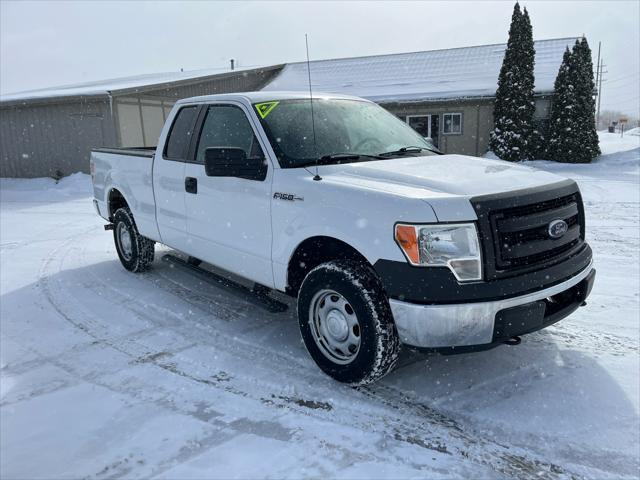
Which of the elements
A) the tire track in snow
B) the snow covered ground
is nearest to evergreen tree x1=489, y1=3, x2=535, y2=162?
the snow covered ground

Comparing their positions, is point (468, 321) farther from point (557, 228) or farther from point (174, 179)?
point (174, 179)

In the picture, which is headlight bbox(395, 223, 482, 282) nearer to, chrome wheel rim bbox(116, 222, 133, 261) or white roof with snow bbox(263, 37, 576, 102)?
chrome wheel rim bbox(116, 222, 133, 261)

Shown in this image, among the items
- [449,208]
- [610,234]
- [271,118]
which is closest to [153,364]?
[271,118]

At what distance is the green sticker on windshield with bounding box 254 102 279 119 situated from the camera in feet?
13.7

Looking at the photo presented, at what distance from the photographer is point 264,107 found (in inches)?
167

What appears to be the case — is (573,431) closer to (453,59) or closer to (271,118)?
(271,118)

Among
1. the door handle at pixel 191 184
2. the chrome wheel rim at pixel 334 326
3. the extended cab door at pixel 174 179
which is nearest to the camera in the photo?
the chrome wheel rim at pixel 334 326

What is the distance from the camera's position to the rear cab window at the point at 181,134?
5.00m

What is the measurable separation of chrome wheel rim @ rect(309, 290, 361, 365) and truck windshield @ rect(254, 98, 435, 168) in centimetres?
104

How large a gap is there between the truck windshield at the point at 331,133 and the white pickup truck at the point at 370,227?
0.01 metres

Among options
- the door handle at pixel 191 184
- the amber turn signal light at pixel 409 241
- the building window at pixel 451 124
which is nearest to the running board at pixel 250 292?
Result: the door handle at pixel 191 184

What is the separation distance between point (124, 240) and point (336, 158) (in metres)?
3.73

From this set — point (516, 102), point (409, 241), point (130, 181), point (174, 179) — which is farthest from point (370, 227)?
point (516, 102)

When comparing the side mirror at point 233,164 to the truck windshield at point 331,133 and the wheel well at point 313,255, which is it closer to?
the truck windshield at point 331,133
